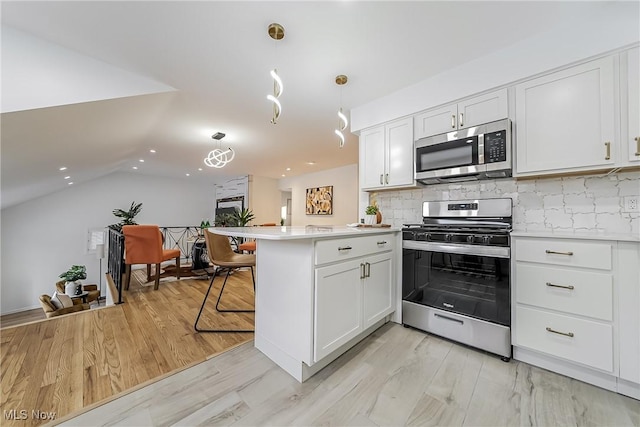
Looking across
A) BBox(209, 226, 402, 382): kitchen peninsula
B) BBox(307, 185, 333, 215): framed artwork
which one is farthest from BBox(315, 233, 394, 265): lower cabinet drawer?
BBox(307, 185, 333, 215): framed artwork

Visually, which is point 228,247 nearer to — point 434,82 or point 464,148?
point 464,148

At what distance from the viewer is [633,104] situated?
4.57 ft

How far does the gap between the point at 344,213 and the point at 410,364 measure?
4429mm

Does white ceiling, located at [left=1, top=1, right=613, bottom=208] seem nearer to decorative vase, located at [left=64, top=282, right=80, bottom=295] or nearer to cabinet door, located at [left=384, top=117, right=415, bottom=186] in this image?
cabinet door, located at [left=384, top=117, right=415, bottom=186]

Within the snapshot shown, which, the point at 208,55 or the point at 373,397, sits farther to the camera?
the point at 208,55

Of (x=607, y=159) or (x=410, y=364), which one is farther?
(x=410, y=364)

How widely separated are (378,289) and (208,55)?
2464 mm

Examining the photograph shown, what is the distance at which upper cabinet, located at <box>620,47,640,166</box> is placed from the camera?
1.39 m

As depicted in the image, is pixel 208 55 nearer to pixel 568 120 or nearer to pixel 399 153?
pixel 399 153

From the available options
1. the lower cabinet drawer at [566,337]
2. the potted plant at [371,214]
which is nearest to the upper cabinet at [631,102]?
the lower cabinet drawer at [566,337]

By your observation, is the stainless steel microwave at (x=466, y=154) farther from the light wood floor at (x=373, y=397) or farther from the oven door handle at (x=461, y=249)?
the light wood floor at (x=373, y=397)

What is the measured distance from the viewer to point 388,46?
1.81m

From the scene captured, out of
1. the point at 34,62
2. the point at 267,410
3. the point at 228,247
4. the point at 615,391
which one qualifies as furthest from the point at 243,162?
the point at 615,391
